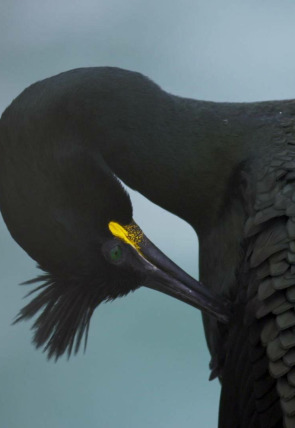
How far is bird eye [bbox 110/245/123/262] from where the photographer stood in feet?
9.82

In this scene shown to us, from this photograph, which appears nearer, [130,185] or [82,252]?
[82,252]

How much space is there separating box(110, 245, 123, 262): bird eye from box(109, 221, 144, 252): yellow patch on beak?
0.03 meters

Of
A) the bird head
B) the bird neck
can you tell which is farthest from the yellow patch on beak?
the bird neck

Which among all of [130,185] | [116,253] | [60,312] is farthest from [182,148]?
[60,312]

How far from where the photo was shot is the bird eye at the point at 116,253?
2992 millimetres

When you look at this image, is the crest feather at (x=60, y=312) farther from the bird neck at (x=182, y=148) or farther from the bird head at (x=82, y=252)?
the bird neck at (x=182, y=148)

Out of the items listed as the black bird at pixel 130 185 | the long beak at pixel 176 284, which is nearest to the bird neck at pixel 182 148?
the black bird at pixel 130 185

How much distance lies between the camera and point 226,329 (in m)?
2.97

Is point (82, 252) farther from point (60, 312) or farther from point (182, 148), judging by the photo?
point (182, 148)

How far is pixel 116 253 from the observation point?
9.84ft

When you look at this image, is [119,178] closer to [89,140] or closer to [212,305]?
[89,140]

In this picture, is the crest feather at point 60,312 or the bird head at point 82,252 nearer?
the bird head at point 82,252

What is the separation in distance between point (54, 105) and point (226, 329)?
624mm

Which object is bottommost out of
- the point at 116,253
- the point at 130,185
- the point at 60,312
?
the point at 60,312
